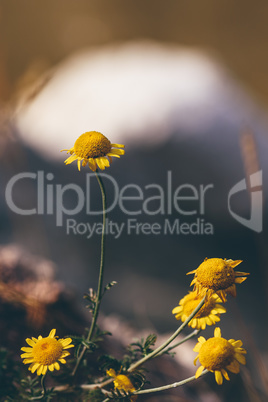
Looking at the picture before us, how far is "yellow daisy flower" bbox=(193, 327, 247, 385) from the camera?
1.11 m

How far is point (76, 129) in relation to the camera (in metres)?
2.98

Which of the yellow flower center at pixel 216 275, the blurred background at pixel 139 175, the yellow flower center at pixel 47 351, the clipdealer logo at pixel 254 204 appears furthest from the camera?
the blurred background at pixel 139 175

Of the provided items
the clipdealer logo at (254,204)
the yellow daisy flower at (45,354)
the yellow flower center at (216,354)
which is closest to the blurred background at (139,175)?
the clipdealer logo at (254,204)

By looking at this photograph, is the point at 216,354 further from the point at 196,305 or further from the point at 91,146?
the point at 91,146

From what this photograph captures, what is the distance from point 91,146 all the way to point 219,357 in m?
0.70

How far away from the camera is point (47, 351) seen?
1.20 m

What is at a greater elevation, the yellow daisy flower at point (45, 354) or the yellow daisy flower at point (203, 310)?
the yellow daisy flower at point (203, 310)

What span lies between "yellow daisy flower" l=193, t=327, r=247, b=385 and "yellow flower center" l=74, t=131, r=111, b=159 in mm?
638

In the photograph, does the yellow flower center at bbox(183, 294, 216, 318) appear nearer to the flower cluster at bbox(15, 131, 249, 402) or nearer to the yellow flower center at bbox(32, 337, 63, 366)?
the flower cluster at bbox(15, 131, 249, 402)

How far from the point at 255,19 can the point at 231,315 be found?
9.87 ft

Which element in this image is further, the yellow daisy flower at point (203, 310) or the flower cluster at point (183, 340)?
the yellow daisy flower at point (203, 310)

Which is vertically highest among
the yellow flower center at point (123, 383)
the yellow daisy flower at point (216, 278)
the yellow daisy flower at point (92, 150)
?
Answer: the yellow daisy flower at point (92, 150)

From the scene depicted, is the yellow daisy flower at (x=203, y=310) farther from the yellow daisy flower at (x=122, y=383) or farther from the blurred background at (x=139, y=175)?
the blurred background at (x=139, y=175)

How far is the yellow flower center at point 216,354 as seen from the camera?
3.63ft
